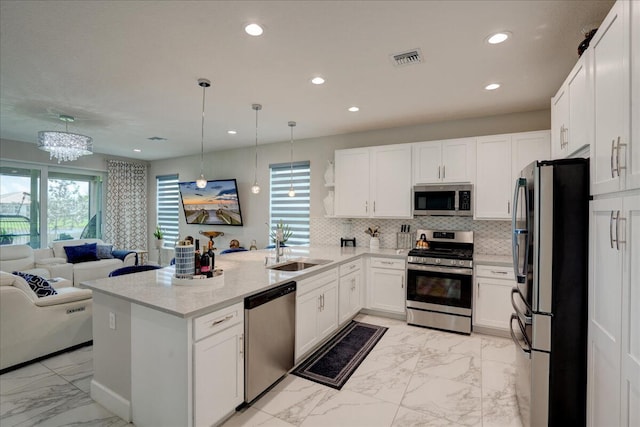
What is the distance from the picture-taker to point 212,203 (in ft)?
21.1

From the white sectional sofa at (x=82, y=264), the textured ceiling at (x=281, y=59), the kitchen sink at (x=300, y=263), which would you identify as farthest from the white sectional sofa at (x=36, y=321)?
the white sectional sofa at (x=82, y=264)

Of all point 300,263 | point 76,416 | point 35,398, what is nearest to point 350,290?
point 300,263

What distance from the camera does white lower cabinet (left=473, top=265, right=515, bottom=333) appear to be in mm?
3564

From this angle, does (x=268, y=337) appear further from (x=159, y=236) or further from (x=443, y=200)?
(x=159, y=236)

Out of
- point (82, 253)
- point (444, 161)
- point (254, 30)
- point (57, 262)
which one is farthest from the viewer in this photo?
point (82, 253)

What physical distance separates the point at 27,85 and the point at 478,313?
558 cm

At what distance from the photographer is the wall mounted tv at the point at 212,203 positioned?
617 cm

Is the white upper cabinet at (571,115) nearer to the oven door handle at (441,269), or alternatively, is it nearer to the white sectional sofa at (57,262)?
the oven door handle at (441,269)

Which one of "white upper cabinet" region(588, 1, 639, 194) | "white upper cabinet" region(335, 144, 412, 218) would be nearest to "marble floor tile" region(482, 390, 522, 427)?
"white upper cabinet" region(588, 1, 639, 194)

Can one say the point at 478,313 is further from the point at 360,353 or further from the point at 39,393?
the point at 39,393

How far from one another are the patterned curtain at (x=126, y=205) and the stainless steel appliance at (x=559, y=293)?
26.0 feet

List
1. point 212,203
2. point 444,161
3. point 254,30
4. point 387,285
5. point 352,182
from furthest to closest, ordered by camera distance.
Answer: point 212,203 < point 352,182 < point 387,285 < point 444,161 < point 254,30

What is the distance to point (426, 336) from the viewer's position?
3.69m

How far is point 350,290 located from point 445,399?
172cm
